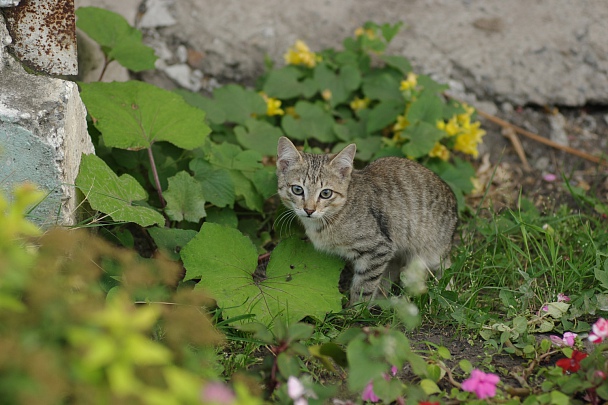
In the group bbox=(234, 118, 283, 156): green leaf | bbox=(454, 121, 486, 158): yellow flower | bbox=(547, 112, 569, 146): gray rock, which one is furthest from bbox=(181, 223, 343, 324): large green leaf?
bbox=(547, 112, 569, 146): gray rock

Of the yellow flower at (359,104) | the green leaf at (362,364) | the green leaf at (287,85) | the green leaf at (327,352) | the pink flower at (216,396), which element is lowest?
the green leaf at (327,352)

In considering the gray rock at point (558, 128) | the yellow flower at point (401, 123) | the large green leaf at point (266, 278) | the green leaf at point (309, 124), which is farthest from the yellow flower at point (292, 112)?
the gray rock at point (558, 128)

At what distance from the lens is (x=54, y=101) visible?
3520 mm

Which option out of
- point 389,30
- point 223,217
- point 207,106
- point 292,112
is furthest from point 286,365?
point 389,30

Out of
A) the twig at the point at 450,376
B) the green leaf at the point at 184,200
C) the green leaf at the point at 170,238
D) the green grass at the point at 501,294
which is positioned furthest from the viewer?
the green leaf at the point at 184,200

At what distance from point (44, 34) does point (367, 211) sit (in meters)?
2.05

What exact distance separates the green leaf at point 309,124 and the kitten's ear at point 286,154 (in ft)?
2.96

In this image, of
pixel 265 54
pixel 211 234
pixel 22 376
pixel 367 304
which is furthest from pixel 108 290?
pixel 265 54

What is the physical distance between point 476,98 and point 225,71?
2045 mm

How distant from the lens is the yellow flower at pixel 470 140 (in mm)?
5121

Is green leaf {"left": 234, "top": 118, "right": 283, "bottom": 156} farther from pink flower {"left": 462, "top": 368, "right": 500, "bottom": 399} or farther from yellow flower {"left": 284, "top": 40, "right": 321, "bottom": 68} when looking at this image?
pink flower {"left": 462, "top": 368, "right": 500, "bottom": 399}

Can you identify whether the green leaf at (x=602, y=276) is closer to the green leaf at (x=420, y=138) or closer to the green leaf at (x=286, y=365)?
the green leaf at (x=420, y=138)

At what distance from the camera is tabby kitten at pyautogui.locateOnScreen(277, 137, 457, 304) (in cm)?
414

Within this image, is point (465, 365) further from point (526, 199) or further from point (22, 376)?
point (526, 199)
